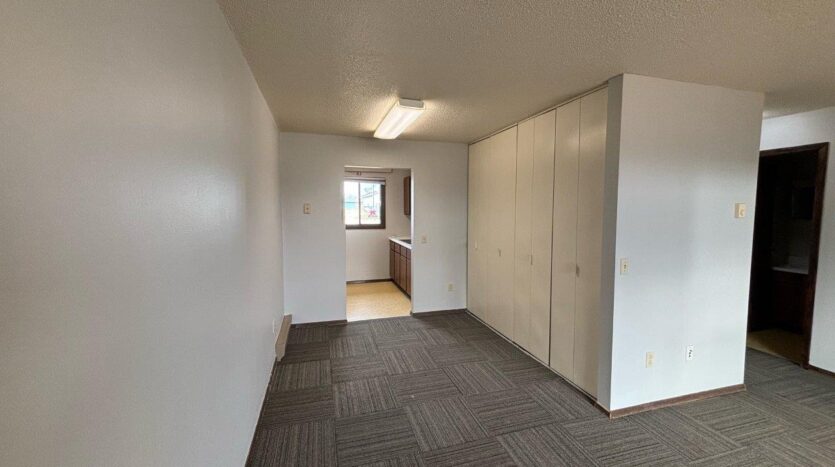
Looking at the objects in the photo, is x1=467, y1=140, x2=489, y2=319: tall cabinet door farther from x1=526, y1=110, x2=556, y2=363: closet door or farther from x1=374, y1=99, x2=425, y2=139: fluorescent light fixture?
x1=374, y1=99, x2=425, y2=139: fluorescent light fixture

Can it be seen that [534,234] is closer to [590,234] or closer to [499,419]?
[590,234]

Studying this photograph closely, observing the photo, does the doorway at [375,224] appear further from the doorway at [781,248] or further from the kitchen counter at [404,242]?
the doorway at [781,248]

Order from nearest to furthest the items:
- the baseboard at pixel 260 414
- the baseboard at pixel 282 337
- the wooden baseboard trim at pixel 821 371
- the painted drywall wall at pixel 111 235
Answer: the painted drywall wall at pixel 111 235 < the baseboard at pixel 260 414 < the wooden baseboard trim at pixel 821 371 < the baseboard at pixel 282 337

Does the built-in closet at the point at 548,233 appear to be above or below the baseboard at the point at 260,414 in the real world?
above

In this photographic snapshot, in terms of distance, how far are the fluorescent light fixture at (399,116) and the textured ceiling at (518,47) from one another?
8 cm

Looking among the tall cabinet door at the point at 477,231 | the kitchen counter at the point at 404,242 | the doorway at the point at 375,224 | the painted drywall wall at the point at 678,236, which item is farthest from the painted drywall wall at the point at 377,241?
the painted drywall wall at the point at 678,236

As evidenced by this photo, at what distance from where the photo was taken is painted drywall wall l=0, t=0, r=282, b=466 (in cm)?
49

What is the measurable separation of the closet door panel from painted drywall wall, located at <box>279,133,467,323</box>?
157cm

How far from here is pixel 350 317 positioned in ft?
15.2

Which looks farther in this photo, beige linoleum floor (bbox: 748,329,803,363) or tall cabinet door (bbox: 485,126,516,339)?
tall cabinet door (bbox: 485,126,516,339)

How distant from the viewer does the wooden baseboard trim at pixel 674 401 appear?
2.42 m

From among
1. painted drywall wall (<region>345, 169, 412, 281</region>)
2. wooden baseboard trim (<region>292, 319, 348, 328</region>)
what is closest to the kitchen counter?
painted drywall wall (<region>345, 169, 412, 281</region>)

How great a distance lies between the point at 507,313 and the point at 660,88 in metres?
2.51

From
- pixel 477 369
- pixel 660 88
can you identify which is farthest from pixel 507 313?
pixel 660 88
